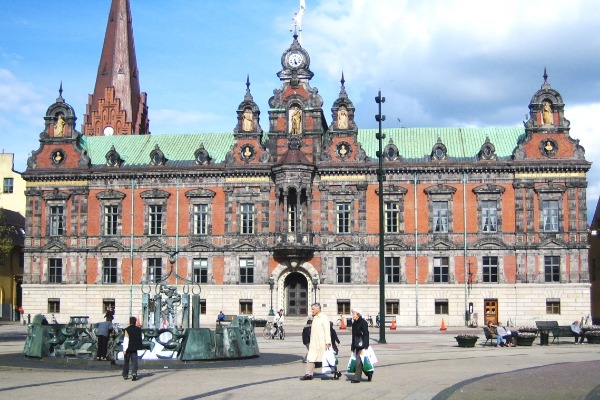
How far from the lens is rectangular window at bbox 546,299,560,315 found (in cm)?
6544

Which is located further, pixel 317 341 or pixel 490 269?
pixel 490 269

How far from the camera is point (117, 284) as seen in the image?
6969 cm

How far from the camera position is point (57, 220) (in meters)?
70.9

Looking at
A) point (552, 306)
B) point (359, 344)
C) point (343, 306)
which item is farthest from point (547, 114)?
point (359, 344)

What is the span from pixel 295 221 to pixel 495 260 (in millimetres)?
15209

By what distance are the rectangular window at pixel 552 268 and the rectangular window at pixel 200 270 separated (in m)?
Answer: 25.5

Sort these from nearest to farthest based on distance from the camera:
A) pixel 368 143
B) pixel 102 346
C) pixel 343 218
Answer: pixel 102 346
pixel 343 218
pixel 368 143

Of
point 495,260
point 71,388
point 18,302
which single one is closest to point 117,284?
point 18,302

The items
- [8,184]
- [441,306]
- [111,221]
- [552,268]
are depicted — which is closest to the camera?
[552,268]

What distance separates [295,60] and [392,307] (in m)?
20.7

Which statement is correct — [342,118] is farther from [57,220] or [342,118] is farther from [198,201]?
[57,220]

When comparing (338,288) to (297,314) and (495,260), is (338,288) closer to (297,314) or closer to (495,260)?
(297,314)

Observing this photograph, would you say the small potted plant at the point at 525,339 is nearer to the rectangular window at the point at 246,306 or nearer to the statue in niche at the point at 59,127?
the rectangular window at the point at 246,306

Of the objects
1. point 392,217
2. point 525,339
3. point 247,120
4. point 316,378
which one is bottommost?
point 316,378
